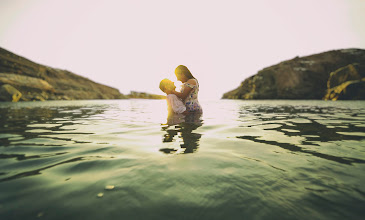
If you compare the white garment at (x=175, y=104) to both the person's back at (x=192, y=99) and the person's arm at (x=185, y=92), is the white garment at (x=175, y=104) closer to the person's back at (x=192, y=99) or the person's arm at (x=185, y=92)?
the person's arm at (x=185, y=92)

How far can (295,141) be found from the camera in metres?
3.31

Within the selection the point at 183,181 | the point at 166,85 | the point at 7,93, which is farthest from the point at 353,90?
the point at 7,93

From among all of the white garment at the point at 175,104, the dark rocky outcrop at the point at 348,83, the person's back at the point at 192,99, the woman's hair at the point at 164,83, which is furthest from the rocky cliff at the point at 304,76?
the woman's hair at the point at 164,83

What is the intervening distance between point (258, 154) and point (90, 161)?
96.3 inches

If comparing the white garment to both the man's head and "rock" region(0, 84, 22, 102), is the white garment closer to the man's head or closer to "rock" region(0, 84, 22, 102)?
the man's head

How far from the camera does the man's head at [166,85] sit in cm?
664

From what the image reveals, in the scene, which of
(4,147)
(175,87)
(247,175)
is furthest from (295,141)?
(4,147)

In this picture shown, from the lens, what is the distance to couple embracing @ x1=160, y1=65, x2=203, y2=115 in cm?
652

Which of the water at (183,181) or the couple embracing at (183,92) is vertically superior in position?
the couple embracing at (183,92)

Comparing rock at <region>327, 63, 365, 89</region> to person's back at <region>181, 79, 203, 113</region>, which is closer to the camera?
person's back at <region>181, 79, 203, 113</region>

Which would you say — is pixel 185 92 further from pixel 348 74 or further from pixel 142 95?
pixel 142 95

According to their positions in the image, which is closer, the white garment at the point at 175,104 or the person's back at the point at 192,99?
the person's back at the point at 192,99

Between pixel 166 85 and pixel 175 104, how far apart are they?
0.87 metres

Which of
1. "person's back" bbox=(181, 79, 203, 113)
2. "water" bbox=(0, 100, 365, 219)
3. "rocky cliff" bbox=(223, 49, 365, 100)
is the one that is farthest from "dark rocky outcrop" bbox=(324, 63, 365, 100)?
"water" bbox=(0, 100, 365, 219)
